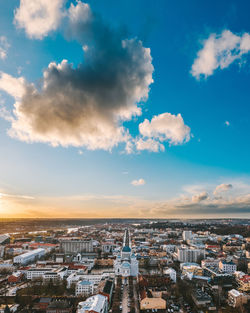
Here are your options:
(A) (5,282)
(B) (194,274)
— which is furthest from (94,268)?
(B) (194,274)

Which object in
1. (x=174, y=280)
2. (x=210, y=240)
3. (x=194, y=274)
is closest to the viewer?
(x=174, y=280)

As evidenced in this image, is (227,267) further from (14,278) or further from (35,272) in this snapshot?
(14,278)

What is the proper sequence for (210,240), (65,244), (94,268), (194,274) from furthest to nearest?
(210,240) → (65,244) → (94,268) → (194,274)

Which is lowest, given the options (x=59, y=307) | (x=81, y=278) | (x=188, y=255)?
(x=188, y=255)

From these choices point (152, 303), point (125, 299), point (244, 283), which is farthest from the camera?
point (244, 283)

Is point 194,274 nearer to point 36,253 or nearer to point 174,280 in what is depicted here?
point 174,280

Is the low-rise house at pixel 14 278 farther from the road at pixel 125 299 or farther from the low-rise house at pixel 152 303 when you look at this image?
the low-rise house at pixel 152 303

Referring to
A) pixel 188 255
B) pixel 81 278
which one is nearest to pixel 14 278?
pixel 81 278

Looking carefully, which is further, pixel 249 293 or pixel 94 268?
pixel 94 268
